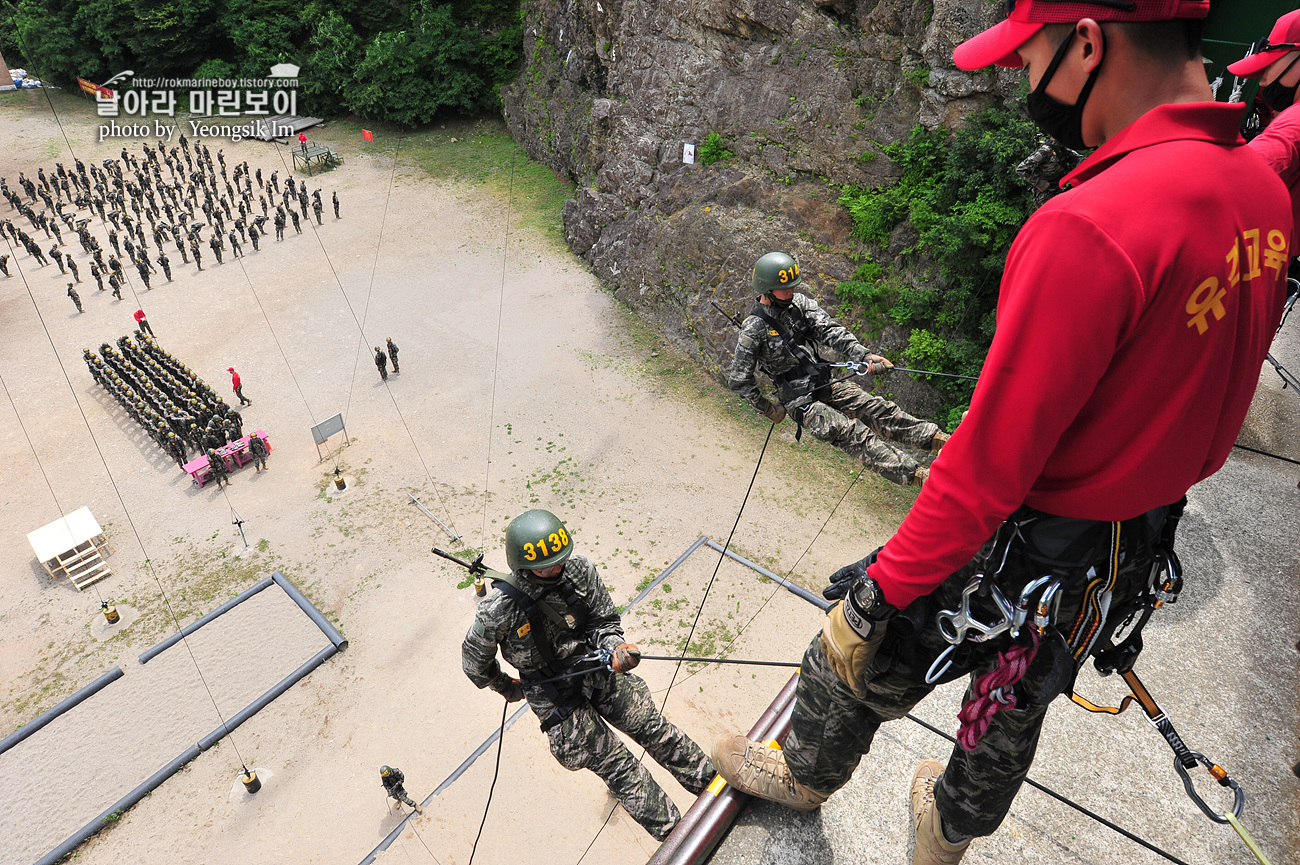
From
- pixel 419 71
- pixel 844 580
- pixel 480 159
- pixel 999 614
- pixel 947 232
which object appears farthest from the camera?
pixel 419 71

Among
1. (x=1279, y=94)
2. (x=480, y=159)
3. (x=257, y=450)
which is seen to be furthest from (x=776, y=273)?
(x=480, y=159)

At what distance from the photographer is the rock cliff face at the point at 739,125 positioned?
47.3ft

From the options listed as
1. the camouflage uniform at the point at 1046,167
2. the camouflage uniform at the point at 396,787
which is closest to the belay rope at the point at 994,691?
the camouflage uniform at the point at 396,787

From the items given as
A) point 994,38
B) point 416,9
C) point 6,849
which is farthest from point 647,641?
point 416,9

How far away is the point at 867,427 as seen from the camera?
863cm

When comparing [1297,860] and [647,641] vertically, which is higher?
[1297,860]

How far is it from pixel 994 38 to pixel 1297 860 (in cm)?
462

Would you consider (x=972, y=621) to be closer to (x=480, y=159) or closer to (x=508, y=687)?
(x=508, y=687)

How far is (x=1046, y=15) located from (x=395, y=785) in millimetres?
10174

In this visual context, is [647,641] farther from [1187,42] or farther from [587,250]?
[587,250]

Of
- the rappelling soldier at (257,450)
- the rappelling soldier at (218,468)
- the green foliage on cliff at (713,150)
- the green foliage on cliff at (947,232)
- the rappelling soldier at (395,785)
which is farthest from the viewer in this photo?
the green foliage on cliff at (713,150)

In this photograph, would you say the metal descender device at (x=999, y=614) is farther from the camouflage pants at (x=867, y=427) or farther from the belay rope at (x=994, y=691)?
the camouflage pants at (x=867, y=427)

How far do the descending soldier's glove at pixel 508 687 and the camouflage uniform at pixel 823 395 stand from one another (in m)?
4.12

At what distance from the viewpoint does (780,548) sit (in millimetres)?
13016
